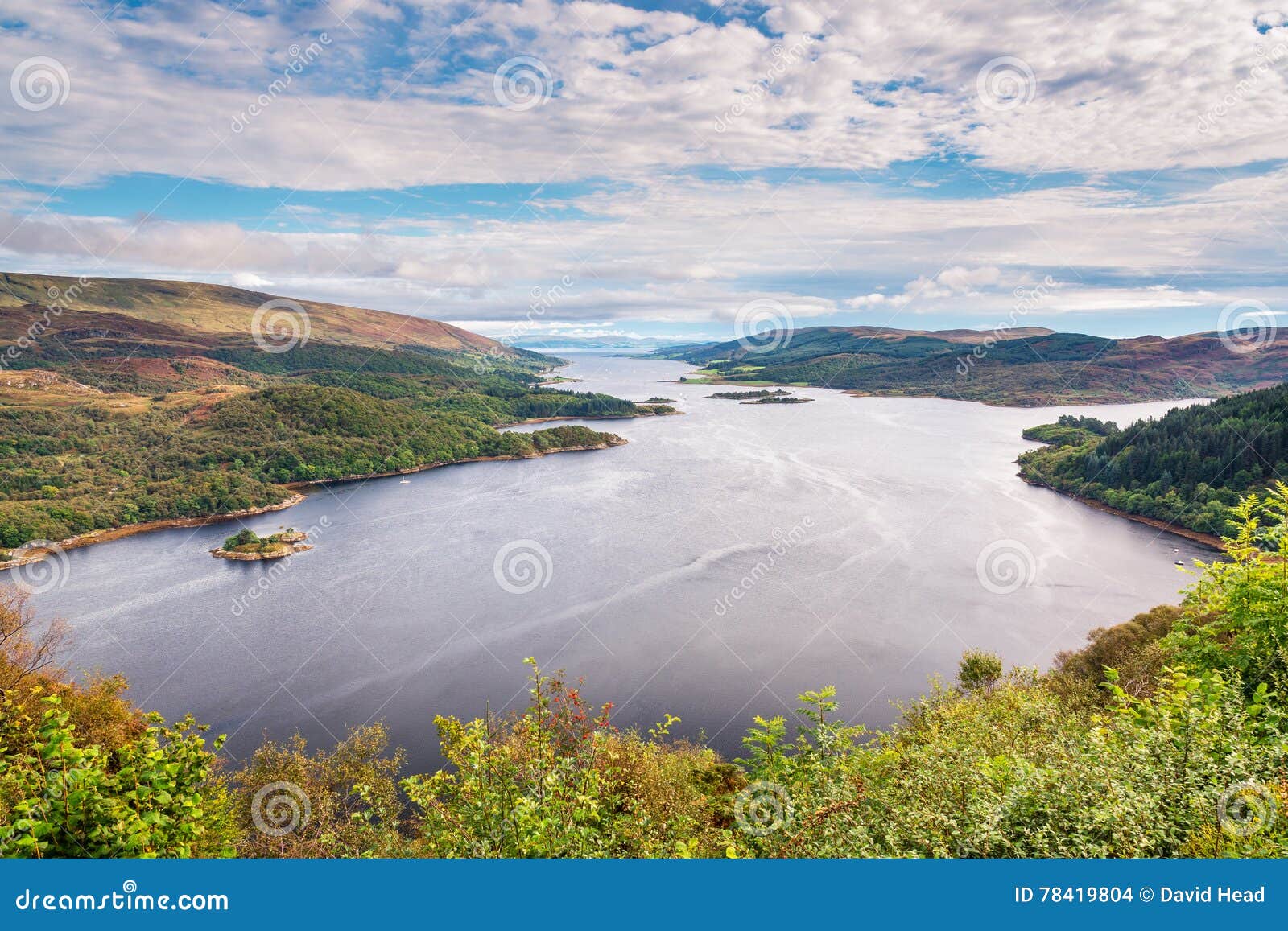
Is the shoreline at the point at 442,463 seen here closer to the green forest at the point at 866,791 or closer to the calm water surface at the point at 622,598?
the calm water surface at the point at 622,598

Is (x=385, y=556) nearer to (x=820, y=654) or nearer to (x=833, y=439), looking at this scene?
(x=820, y=654)

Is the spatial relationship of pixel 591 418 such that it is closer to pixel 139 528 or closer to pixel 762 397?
pixel 762 397

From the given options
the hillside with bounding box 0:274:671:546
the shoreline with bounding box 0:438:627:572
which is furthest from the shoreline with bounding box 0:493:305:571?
the hillside with bounding box 0:274:671:546

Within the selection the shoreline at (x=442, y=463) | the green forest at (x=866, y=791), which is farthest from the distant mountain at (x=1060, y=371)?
the green forest at (x=866, y=791)

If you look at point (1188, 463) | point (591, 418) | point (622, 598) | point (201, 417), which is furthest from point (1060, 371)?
point (201, 417)

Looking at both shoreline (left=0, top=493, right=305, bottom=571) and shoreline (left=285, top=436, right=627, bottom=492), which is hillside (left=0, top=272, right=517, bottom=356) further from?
shoreline (left=0, top=493, right=305, bottom=571)

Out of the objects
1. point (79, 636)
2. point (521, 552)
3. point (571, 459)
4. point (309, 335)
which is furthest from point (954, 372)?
point (309, 335)
